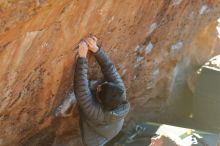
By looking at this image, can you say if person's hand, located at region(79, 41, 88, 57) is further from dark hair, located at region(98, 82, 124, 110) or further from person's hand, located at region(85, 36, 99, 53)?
dark hair, located at region(98, 82, 124, 110)

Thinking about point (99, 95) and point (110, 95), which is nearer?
point (110, 95)

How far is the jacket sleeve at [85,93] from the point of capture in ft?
13.9

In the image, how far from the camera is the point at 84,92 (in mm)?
4227

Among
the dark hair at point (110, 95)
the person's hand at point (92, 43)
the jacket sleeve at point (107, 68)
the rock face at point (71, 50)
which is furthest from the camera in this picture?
the jacket sleeve at point (107, 68)

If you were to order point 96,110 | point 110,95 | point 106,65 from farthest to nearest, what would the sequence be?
point 106,65
point 96,110
point 110,95

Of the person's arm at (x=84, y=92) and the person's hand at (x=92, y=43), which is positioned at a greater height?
the person's hand at (x=92, y=43)

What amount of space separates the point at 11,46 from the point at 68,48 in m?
0.67

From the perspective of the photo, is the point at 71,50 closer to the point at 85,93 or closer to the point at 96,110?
the point at 85,93

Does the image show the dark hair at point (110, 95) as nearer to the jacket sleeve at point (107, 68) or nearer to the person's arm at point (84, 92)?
the person's arm at point (84, 92)

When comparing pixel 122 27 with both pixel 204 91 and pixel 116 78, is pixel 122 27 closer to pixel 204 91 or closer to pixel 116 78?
pixel 116 78

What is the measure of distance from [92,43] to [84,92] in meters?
0.44

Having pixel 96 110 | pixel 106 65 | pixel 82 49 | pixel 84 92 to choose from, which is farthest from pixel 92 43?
pixel 96 110

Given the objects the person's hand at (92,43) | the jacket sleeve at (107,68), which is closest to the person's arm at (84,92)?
the person's hand at (92,43)

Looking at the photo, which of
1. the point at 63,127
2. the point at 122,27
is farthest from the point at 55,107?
the point at 122,27
